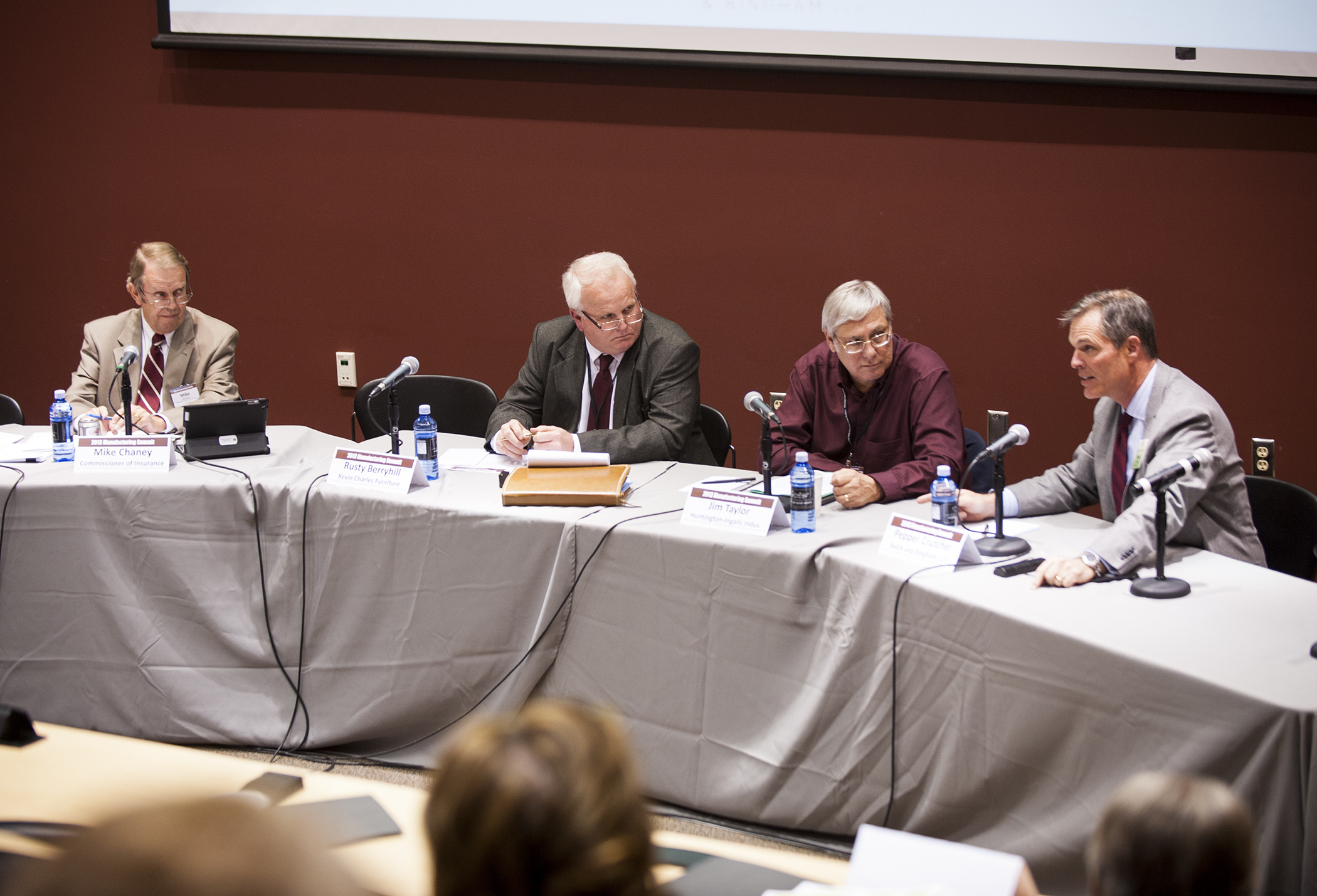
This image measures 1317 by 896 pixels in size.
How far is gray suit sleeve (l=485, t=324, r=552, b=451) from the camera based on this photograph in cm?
346

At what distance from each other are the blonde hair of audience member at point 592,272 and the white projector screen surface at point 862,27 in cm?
114

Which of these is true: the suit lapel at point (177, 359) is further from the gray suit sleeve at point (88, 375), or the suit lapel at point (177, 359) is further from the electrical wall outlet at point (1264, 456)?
the electrical wall outlet at point (1264, 456)

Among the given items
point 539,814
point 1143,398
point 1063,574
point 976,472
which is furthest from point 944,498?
point 539,814

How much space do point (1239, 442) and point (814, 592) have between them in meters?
2.48

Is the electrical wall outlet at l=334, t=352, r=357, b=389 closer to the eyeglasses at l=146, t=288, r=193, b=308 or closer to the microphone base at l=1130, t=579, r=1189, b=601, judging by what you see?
the eyeglasses at l=146, t=288, r=193, b=308

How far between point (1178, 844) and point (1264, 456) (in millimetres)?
3663

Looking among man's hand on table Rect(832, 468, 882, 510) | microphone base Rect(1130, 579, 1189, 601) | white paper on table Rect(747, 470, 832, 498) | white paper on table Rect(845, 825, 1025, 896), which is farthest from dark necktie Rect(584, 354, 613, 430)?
white paper on table Rect(845, 825, 1025, 896)

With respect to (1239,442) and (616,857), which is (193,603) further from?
(1239,442)

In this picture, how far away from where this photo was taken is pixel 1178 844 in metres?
0.75

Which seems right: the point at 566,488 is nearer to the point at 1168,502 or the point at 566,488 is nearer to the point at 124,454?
the point at 124,454

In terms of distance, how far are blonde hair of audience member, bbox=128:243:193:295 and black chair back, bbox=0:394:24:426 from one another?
0.64 m

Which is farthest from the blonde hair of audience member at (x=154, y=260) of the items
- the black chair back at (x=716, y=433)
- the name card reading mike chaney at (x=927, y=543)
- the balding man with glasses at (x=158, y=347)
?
the name card reading mike chaney at (x=927, y=543)

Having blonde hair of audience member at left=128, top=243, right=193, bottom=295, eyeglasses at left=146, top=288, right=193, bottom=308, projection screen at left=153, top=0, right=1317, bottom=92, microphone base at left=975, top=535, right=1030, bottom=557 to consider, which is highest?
projection screen at left=153, top=0, right=1317, bottom=92

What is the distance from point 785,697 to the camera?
2.32 m
